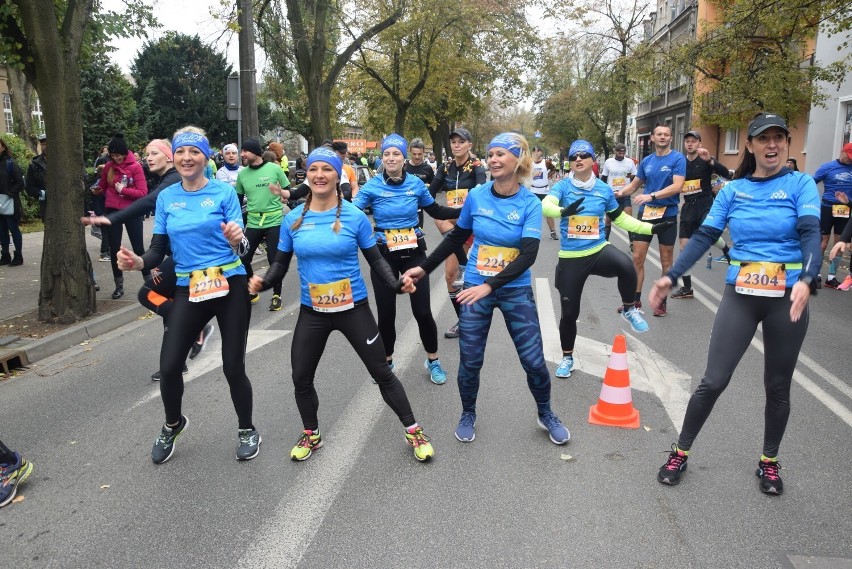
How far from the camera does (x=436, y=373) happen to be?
18.6ft

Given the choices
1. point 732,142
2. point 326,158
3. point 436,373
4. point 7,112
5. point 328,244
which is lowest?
point 436,373

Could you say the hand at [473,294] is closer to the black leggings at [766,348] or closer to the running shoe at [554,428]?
the running shoe at [554,428]

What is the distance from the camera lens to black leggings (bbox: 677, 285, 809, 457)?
11.7ft

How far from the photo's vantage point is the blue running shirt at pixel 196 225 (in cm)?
405

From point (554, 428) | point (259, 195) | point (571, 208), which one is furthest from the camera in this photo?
point (259, 195)

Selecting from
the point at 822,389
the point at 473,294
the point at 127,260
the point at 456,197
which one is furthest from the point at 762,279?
the point at 456,197

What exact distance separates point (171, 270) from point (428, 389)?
7.11ft

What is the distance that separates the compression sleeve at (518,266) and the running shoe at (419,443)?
3.35ft

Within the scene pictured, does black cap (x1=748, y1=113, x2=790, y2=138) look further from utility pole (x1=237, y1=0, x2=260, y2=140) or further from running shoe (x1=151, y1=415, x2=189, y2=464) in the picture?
utility pole (x1=237, y1=0, x2=260, y2=140)

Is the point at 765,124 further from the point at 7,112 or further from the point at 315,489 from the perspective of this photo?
the point at 7,112

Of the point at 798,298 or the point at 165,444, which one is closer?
the point at 798,298

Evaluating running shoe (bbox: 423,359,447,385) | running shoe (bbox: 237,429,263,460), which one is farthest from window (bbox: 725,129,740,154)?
running shoe (bbox: 237,429,263,460)

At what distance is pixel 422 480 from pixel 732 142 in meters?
31.9

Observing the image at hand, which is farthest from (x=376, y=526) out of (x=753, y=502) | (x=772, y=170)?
(x=772, y=170)
